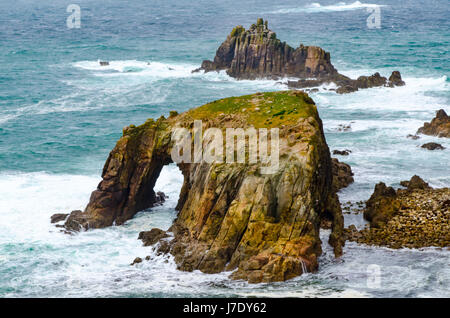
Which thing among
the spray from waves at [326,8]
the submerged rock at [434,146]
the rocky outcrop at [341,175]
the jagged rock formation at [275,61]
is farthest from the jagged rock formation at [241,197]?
the spray from waves at [326,8]

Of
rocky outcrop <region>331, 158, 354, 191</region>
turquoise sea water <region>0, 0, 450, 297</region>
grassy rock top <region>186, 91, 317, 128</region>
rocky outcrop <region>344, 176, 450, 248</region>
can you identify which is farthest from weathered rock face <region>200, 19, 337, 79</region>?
rocky outcrop <region>344, 176, 450, 248</region>

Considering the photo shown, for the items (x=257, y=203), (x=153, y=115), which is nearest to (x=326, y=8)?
(x=153, y=115)

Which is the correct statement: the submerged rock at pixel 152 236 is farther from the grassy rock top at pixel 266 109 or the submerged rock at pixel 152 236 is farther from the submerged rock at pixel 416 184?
the submerged rock at pixel 416 184

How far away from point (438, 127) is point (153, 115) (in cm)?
3167

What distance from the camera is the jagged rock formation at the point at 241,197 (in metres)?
31.1

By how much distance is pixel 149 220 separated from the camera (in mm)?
39156

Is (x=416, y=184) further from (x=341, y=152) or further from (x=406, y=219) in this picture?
(x=341, y=152)

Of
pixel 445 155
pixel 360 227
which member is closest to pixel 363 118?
pixel 445 155

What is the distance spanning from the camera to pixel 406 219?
119 feet

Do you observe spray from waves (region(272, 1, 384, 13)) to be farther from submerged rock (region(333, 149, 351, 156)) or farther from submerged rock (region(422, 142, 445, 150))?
submerged rock (region(333, 149, 351, 156))

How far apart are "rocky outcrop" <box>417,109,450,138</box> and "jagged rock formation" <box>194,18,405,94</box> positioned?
24.8 metres

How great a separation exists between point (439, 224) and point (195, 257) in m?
14.0

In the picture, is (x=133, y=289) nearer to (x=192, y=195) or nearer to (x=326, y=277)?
(x=192, y=195)

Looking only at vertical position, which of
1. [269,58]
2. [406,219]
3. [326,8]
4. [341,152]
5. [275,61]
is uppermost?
[326,8]
